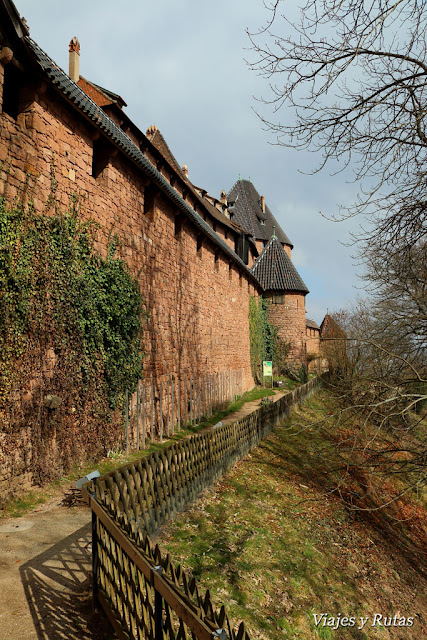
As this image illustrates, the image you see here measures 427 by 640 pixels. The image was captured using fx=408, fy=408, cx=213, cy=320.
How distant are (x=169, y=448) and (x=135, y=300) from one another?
371 cm

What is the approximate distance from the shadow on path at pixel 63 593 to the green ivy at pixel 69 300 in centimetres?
216

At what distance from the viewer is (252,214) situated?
36281 millimetres

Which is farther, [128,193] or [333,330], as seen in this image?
[333,330]

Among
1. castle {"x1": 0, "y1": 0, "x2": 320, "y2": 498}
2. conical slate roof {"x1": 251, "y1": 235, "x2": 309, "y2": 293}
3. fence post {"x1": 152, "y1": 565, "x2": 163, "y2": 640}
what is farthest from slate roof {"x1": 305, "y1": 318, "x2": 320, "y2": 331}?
fence post {"x1": 152, "y1": 565, "x2": 163, "y2": 640}

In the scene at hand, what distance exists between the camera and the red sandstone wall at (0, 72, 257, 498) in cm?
566

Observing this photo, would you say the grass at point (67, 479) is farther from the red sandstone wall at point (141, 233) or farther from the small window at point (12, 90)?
the small window at point (12, 90)

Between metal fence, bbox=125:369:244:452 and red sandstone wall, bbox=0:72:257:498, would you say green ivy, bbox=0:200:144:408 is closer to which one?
red sandstone wall, bbox=0:72:257:498

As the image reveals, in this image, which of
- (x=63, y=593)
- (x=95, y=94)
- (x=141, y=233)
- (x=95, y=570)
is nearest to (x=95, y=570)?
(x=95, y=570)

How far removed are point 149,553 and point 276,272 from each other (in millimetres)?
26453

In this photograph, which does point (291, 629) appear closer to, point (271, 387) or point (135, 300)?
point (135, 300)

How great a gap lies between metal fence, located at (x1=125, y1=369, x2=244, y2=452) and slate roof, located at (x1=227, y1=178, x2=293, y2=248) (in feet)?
67.4

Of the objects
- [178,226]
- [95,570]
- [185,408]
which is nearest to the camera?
[95,570]

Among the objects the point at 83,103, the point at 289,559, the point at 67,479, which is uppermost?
the point at 83,103

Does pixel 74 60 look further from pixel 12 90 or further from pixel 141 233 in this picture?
pixel 12 90
